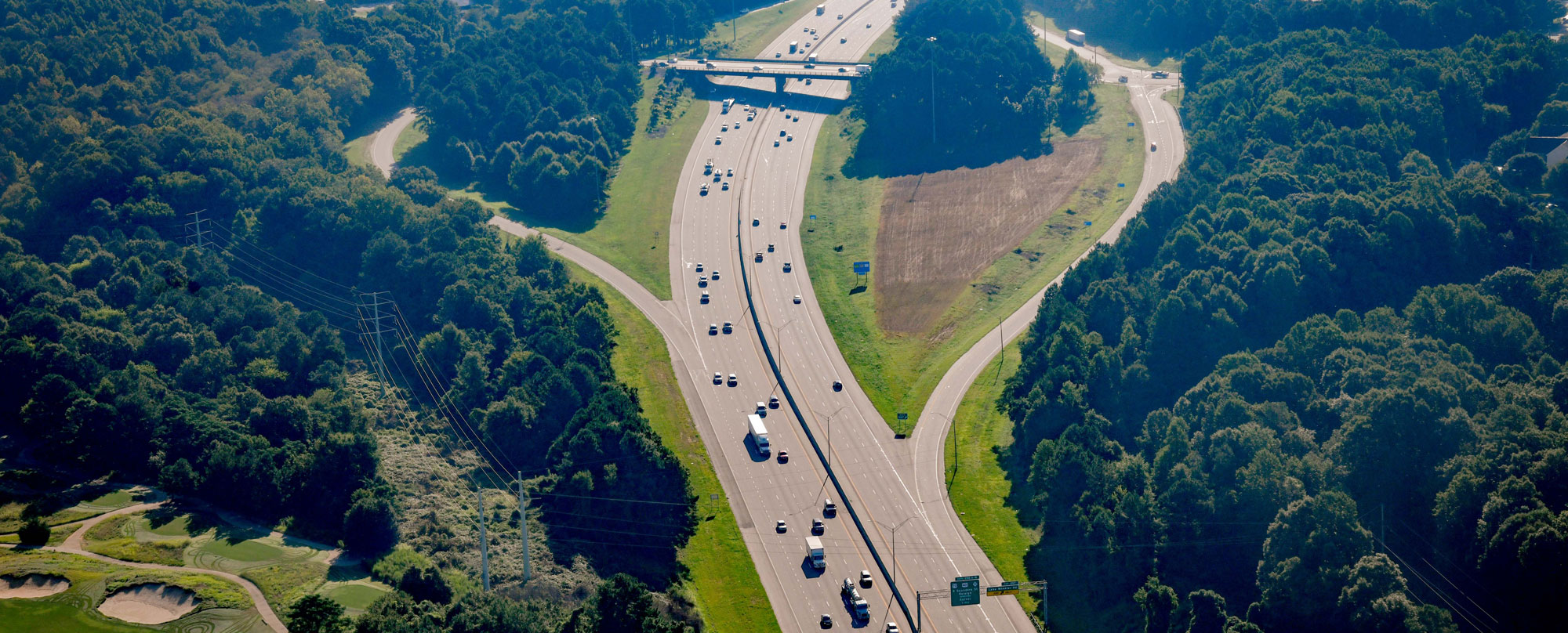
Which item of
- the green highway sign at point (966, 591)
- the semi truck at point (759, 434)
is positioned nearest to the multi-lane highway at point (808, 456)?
the semi truck at point (759, 434)

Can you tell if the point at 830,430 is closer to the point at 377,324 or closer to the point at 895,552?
the point at 895,552

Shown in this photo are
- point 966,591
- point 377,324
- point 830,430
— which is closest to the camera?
point 966,591

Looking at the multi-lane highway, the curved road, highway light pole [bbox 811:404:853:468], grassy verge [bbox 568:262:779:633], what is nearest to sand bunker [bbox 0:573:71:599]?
the curved road

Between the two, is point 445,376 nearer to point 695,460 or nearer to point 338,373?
point 338,373

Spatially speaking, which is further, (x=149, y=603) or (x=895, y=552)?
(x=895, y=552)

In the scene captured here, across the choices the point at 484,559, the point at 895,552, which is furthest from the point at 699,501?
the point at 484,559

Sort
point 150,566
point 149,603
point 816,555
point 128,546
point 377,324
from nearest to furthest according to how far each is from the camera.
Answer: point 149,603
point 150,566
point 816,555
point 128,546
point 377,324

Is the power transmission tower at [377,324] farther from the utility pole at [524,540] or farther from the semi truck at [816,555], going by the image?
the semi truck at [816,555]

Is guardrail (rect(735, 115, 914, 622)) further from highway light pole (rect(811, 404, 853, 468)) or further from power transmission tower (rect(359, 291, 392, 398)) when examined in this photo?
power transmission tower (rect(359, 291, 392, 398))
